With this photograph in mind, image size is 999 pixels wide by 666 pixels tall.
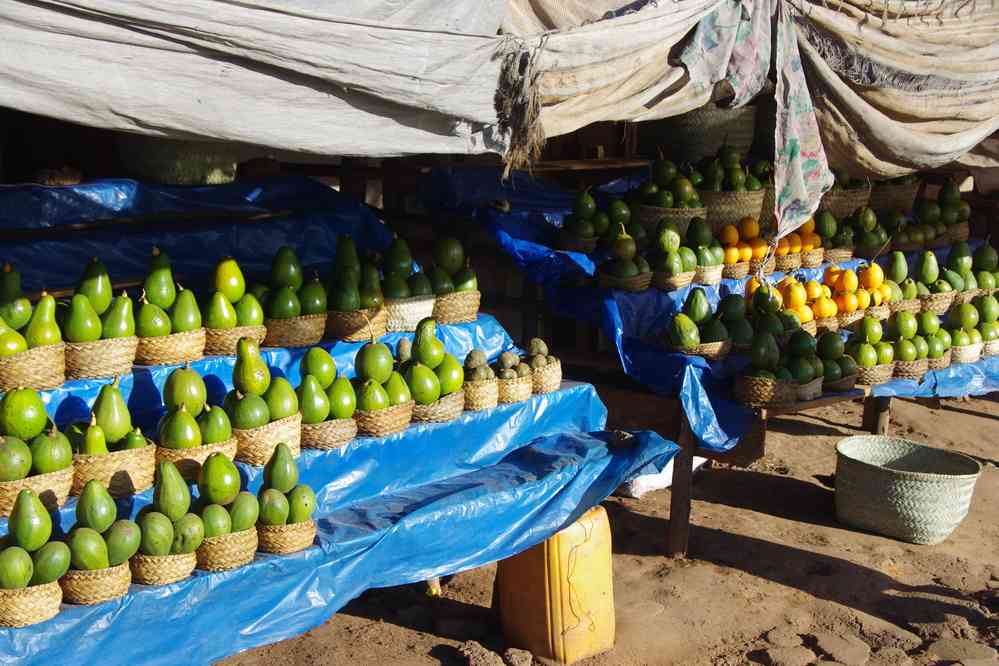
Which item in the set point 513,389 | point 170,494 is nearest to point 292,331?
point 513,389

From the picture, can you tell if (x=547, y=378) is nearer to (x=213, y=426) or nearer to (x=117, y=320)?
(x=213, y=426)

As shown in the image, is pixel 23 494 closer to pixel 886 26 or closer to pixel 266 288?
pixel 266 288

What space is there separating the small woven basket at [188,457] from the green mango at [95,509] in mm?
336

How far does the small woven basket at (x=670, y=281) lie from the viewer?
20.1 ft

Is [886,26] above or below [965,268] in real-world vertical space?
above

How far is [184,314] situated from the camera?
429 cm

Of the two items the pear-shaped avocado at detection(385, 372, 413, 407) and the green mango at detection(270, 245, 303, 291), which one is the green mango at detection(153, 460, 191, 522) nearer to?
the pear-shaped avocado at detection(385, 372, 413, 407)

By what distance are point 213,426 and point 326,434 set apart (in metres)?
0.53

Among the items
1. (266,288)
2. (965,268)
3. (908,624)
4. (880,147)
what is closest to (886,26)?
(880,147)

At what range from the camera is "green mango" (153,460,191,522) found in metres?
3.66

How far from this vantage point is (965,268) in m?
7.59

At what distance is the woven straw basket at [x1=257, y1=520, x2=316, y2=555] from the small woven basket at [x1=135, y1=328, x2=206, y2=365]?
→ 807 mm

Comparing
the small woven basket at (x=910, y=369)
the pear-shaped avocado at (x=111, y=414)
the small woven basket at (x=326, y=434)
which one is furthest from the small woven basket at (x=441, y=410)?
the small woven basket at (x=910, y=369)

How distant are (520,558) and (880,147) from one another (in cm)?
315
